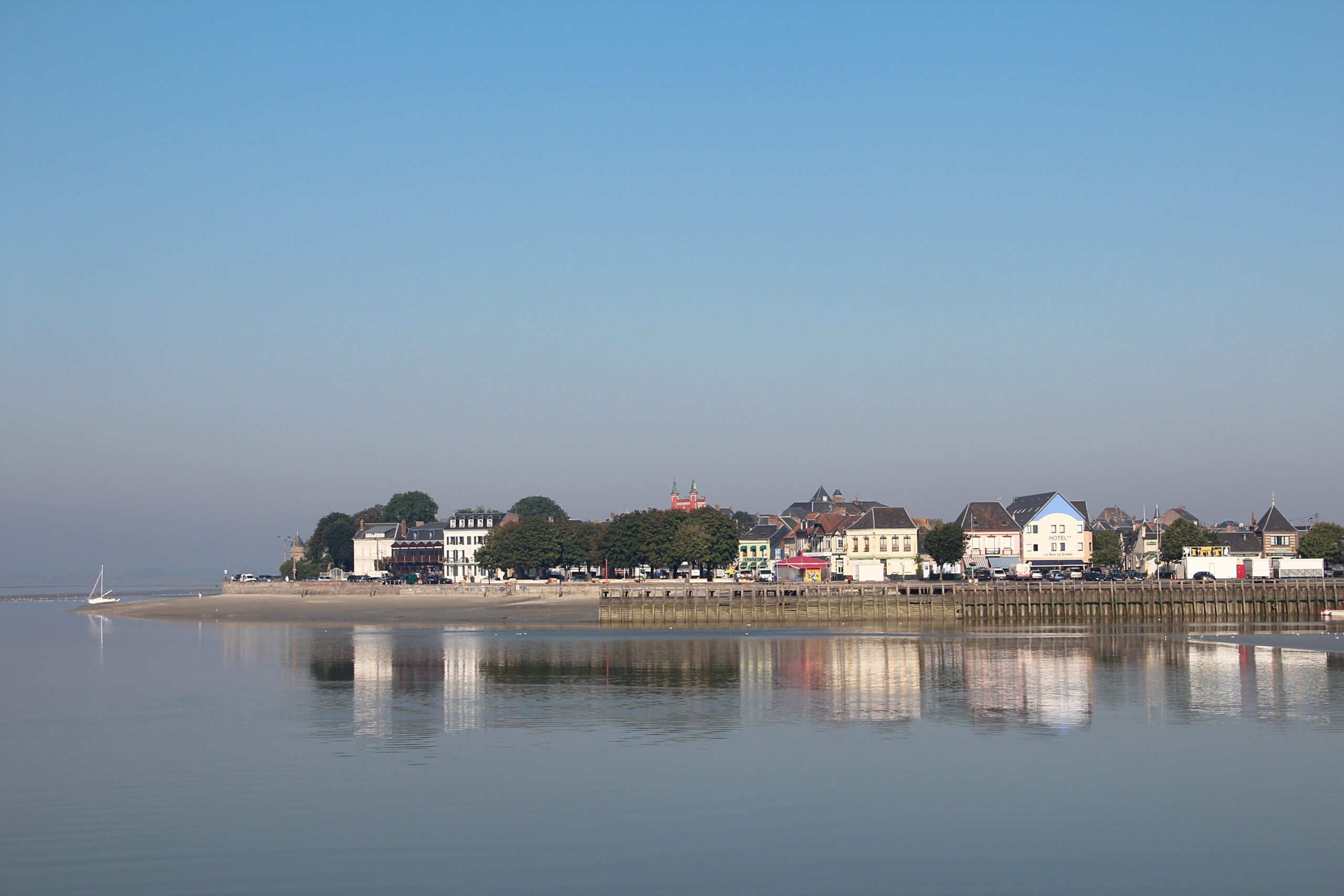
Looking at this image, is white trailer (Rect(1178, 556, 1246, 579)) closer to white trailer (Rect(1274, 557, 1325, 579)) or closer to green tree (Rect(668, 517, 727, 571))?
white trailer (Rect(1274, 557, 1325, 579))

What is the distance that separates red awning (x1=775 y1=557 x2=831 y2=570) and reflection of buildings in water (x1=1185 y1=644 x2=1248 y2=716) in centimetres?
5835

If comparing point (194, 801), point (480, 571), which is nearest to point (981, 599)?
point (194, 801)

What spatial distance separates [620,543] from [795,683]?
75.8m

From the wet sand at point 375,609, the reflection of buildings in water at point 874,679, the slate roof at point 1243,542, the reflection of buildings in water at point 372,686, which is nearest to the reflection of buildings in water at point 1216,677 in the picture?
the reflection of buildings in water at point 874,679

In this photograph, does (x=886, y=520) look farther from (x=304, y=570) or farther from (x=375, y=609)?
(x=304, y=570)

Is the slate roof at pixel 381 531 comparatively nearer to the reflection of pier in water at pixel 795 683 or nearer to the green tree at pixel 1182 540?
the green tree at pixel 1182 540

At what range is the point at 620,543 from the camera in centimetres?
11969

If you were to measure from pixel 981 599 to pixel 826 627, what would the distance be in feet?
41.3

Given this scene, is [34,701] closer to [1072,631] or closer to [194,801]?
[194,801]

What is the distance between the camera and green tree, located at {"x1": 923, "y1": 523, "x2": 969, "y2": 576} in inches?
4218

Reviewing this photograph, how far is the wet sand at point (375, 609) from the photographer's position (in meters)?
86.4

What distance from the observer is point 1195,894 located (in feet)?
60.8

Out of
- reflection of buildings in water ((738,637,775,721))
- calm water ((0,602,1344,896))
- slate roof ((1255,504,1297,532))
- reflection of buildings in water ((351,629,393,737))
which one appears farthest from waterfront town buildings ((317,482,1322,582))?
calm water ((0,602,1344,896))

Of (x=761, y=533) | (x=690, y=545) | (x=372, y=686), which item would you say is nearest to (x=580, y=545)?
(x=690, y=545)
